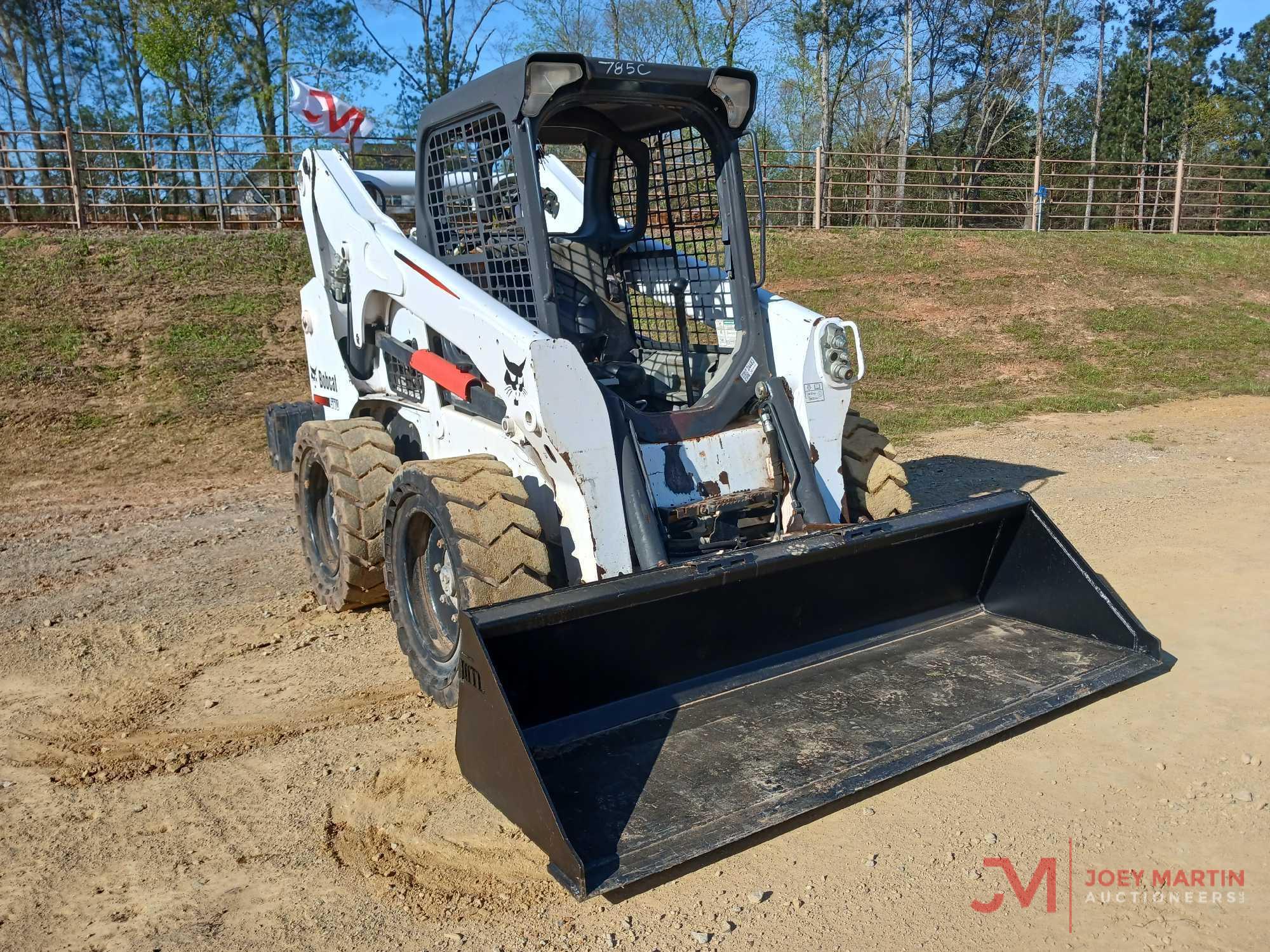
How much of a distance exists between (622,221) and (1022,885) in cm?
367

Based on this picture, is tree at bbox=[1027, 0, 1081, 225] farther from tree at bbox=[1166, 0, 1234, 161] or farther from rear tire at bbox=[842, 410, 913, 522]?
rear tire at bbox=[842, 410, 913, 522]

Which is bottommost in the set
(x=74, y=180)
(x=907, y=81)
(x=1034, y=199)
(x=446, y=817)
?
(x=446, y=817)

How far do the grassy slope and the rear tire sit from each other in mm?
5276

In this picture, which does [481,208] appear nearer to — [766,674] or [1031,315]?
[766,674]

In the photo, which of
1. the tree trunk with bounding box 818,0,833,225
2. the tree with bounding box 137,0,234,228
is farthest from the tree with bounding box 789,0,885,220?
the tree with bounding box 137,0,234,228

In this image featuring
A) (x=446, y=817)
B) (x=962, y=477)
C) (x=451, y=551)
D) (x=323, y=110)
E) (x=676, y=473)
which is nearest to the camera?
(x=446, y=817)

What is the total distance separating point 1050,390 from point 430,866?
36.4 ft

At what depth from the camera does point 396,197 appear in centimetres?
655

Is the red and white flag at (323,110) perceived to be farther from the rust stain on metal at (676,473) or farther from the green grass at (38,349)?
the rust stain on metal at (676,473)

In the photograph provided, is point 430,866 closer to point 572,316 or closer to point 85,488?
point 572,316

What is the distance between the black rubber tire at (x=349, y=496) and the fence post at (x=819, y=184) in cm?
1483

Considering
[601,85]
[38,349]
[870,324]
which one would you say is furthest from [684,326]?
[870,324]

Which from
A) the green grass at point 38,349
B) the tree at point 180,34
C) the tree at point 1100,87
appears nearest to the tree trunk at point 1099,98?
the tree at point 1100,87

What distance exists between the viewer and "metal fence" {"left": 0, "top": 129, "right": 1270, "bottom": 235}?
16.0m
